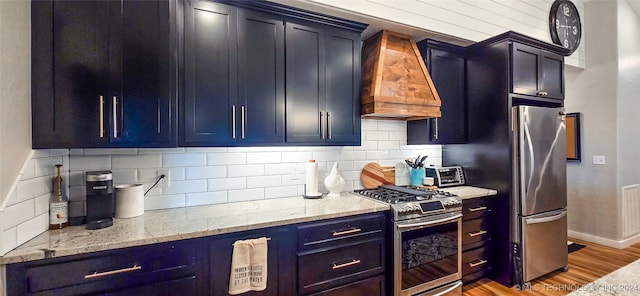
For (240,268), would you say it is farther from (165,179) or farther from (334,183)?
(334,183)

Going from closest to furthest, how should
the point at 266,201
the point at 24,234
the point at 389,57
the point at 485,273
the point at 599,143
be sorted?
the point at 24,234, the point at 266,201, the point at 389,57, the point at 485,273, the point at 599,143

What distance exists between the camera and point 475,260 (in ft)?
8.84

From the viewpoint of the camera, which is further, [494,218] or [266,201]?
[494,218]

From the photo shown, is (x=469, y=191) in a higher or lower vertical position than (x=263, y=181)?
lower

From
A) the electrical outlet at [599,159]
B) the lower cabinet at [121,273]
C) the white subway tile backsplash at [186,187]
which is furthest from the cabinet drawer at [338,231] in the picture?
the electrical outlet at [599,159]

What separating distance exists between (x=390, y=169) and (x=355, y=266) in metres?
1.25

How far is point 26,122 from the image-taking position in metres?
1.43

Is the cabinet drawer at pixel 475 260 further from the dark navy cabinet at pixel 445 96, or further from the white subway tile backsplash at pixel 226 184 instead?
the white subway tile backsplash at pixel 226 184

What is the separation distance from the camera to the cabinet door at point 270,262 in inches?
63.5

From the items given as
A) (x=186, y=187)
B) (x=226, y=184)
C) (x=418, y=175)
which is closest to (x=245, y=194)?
(x=226, y=184)

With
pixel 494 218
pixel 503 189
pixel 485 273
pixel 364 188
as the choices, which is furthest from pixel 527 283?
pixel 364 188

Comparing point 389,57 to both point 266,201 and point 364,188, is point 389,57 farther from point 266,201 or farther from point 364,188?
point 266,201

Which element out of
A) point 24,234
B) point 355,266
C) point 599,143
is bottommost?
point 355,266

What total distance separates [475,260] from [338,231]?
1627 mm
